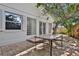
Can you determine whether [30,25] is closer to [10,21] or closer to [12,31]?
[12,31]

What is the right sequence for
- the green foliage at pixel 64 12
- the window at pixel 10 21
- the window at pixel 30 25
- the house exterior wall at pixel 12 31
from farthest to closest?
the window at pixel 30 25 < the window at pixel 10 21 < the house exterior wall at pixel 12 31 < the green foliage at pixel 64 12

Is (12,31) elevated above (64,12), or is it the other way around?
(64,12)

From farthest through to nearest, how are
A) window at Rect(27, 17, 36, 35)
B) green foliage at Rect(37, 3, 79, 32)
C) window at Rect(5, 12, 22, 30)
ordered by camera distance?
window at Rect(27, 17, 36, 35) < window at Rect(5, 12, 22, 30) < green foliage at Rect(37, 3, 79, 32)

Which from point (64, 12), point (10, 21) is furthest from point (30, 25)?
point (64, 12)

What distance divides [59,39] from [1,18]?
221 cm

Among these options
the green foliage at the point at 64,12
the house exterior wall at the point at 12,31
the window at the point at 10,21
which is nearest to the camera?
the green foliage at the point at 64,12

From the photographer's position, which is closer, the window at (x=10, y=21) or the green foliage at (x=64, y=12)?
the green foliage at (x=64, y=12)

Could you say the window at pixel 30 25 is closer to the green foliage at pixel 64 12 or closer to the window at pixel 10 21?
the window at pixel 10 21

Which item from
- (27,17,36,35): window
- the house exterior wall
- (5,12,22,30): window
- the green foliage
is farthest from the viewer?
(27,17,36,35): window

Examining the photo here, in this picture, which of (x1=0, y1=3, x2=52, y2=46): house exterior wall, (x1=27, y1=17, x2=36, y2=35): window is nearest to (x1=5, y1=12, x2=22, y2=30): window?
(x1=0, y1=3, x2=52, y2=46): house exterior wall

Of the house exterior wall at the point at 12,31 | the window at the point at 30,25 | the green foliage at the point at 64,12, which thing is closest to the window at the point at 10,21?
the house exterior wall at the point at 12,31

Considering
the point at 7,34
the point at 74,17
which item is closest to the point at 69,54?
the point at 74,17

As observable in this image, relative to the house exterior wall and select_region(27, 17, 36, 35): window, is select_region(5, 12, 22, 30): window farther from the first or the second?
select_region(27, 17, 36, 35): window

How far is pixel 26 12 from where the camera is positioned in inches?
286
